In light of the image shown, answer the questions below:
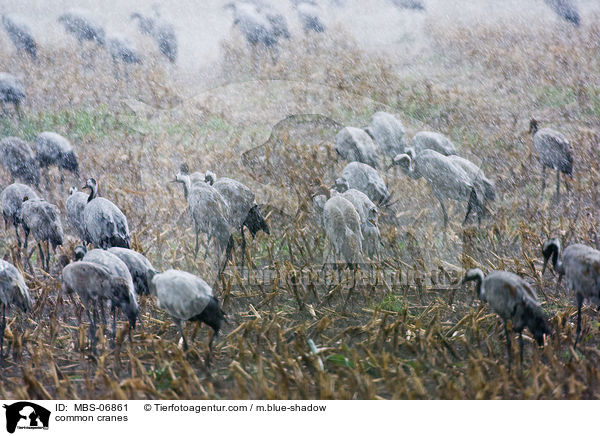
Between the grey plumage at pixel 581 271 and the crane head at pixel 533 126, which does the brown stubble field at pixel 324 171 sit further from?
the grey plumage at pixel 581 271

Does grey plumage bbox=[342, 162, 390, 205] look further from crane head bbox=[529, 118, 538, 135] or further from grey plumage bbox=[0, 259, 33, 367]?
grey plumage bbox=[0, 259, 33, 367]

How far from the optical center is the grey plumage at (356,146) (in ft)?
10.9

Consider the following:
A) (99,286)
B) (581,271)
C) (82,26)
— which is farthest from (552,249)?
(82,26)

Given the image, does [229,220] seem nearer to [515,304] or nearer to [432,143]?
[432,143]

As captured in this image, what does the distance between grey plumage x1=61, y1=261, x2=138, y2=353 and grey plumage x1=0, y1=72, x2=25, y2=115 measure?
1110 mm

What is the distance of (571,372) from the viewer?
2.63 m

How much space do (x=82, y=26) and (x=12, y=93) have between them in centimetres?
52

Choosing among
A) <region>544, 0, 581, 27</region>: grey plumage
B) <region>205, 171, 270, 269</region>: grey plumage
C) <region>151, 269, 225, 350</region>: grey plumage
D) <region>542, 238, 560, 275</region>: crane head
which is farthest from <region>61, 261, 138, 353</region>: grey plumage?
<region>544, 0, 581, 27</region>: grey plumage

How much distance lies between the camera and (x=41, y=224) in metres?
3.22

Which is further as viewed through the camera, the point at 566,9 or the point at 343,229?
the point at 566,9

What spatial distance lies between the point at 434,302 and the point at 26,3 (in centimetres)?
242
